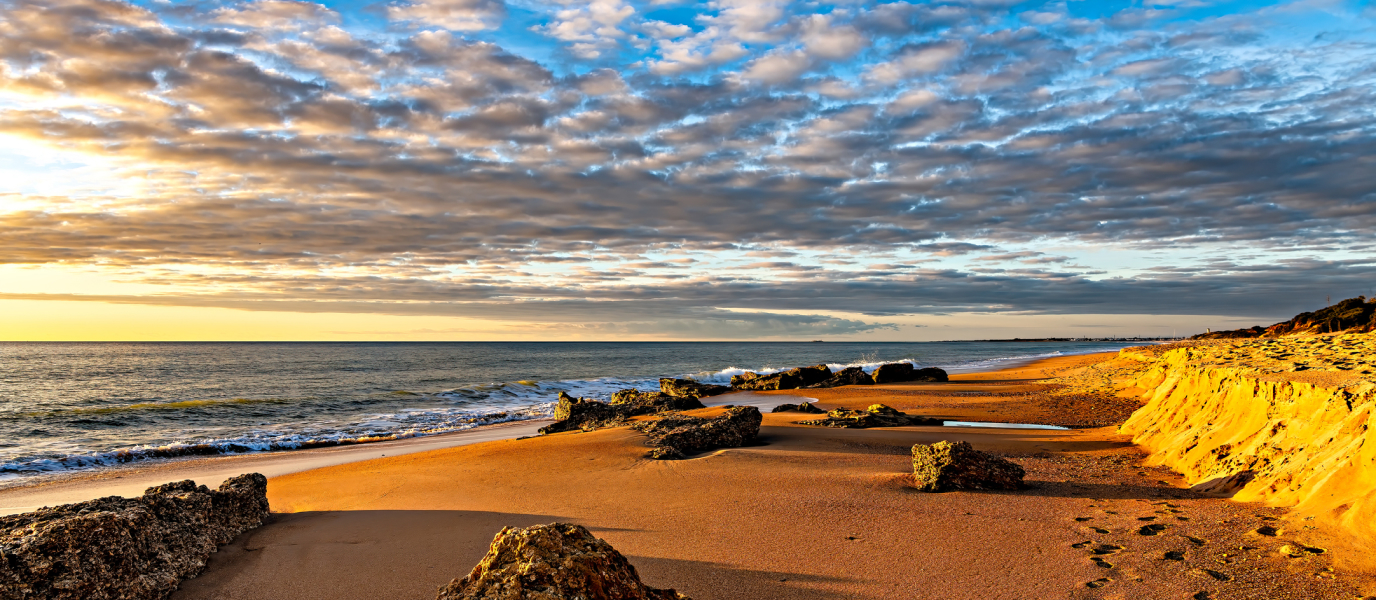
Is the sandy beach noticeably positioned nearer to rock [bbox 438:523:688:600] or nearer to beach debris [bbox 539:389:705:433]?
rock [bbox 438:523:688:600]

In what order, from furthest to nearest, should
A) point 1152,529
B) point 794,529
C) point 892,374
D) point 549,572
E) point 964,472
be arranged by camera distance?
point 892,374 < point 964,472 < point 794,529 < point 1152,529 < point 549,572

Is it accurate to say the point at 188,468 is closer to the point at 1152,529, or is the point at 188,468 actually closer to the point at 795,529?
the point at 795,529

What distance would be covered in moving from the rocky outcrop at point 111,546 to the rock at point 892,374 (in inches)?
1070

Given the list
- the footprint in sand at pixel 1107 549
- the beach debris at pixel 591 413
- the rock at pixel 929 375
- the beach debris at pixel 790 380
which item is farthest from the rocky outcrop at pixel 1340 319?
the footprint in sand at pixel 1107 549

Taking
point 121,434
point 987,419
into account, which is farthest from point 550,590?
point 121,434

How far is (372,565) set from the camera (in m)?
Result: 5.31

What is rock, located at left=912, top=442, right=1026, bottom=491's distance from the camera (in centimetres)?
707

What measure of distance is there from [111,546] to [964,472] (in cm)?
721

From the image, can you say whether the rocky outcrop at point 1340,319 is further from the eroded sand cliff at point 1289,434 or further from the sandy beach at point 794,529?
the sandy beach at point 794,529

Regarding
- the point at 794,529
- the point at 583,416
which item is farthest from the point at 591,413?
the point at 794,529

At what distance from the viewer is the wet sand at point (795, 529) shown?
4.52m

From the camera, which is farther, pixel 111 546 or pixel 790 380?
pixel 790 380

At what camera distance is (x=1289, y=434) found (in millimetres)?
6457

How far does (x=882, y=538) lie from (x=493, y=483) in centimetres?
516
